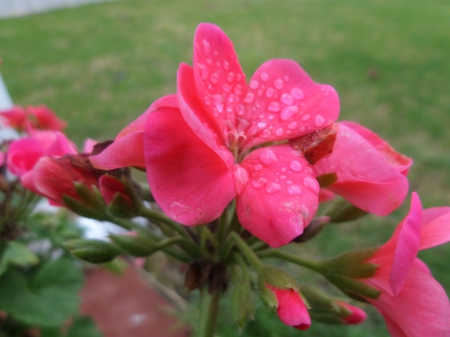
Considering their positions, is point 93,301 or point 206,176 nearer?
point 206,176

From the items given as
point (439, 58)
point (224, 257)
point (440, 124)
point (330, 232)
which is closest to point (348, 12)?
point (439, 58)

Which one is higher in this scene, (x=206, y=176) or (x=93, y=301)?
(x=206, y=176)

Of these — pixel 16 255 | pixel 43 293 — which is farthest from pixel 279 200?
pixel 43 293

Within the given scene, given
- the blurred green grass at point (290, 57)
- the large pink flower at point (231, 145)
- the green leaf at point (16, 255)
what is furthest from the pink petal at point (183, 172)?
the blurred green grass at point (290, 57)

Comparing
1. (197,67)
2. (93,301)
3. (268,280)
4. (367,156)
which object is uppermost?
(197,67)

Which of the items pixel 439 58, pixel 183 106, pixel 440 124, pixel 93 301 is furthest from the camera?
pixel 439 58

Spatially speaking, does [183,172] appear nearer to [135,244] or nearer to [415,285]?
[135,244]

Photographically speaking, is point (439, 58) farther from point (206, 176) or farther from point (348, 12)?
point (206, 176)

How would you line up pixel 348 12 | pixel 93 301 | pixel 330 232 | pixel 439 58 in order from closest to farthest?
pixel 93 301, pixel 330 232, pixel 439 58, pixel 348 12
